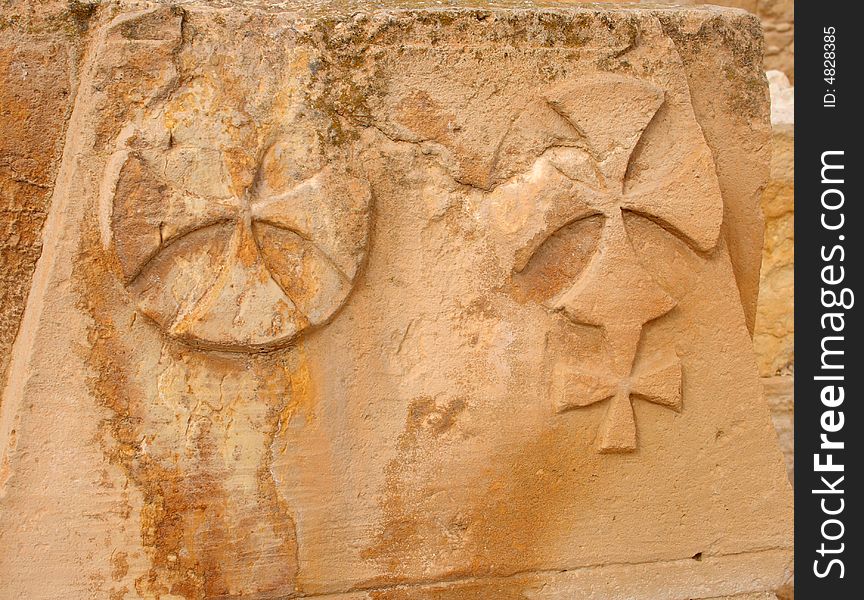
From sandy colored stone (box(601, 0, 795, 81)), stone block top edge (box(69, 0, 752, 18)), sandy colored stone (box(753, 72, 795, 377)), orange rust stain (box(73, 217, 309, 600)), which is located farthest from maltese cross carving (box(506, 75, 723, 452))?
sandy colored stone (box(601, 0, 795, 81))

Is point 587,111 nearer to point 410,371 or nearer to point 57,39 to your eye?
point 410,371

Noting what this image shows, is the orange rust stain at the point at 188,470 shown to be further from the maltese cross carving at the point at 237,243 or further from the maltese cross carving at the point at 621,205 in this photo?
the maltese cross carving at the point at 621,205

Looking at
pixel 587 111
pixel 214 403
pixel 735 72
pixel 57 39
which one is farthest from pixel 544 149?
pixel 57 39

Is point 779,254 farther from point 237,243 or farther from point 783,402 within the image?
point 237,243

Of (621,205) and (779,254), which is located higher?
(779,254)

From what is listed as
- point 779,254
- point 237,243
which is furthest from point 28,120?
point 779,254

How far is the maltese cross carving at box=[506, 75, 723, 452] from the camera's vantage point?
1891 mm

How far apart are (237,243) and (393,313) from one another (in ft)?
1.02

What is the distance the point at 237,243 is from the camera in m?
1.78

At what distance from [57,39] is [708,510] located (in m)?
1.47

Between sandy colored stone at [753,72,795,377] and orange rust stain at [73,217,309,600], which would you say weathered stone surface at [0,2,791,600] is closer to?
orange rust stain at [73,217,309,600]

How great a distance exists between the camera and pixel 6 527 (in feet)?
5.90

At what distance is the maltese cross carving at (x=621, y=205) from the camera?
1.89 m

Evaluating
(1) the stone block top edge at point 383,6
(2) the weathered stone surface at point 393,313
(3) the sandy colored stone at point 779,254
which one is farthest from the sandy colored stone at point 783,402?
(1) the stone block top edge at point 383,6
